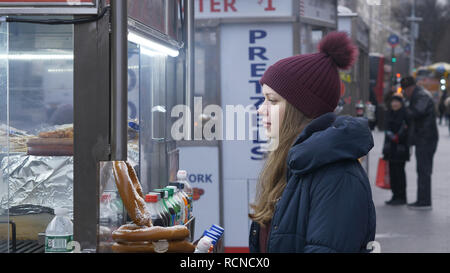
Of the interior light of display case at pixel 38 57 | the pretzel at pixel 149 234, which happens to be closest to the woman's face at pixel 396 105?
the interior light of display case at pixel 38 57

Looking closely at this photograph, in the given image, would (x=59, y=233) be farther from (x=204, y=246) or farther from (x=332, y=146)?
(x=332, y=146)

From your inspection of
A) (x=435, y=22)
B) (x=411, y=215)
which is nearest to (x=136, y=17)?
(x=411, y=215)

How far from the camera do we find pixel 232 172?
22.5ft

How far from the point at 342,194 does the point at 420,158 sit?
844cm

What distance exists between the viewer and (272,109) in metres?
2.74

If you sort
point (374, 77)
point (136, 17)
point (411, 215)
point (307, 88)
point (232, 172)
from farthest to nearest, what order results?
point (374, 77) < point (411, 215) < point (232, 172) < point (136, 17) < point (307, 88)

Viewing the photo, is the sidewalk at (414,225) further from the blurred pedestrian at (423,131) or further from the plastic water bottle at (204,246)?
the plastic water bottle at (204,246)

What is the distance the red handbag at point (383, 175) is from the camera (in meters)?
11.5

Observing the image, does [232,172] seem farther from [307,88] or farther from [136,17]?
[307,88]

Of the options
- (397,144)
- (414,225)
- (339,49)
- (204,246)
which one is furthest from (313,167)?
(397,144)

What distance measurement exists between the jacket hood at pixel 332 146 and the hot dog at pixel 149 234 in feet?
1.63

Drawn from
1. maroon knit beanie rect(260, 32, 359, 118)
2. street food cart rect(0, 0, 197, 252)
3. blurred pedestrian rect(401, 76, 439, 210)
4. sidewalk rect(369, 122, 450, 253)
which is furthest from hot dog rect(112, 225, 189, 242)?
blurred pedestrian rect(401, 76, 439, 210)

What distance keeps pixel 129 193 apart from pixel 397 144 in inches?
350

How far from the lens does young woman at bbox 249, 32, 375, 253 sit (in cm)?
237
